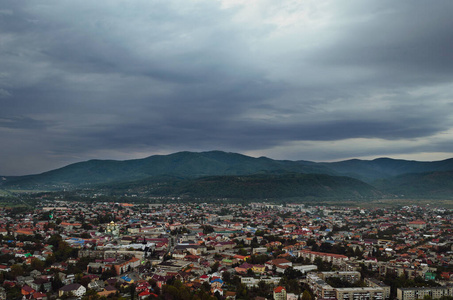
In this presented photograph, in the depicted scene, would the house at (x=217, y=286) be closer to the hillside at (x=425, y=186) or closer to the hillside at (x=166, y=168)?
the hillside at (x=425, y=186)

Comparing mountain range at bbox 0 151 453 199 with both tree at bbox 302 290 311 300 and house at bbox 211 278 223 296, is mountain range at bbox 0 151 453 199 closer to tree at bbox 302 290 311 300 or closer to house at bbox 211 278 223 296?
house at bbox 211 278 223 296

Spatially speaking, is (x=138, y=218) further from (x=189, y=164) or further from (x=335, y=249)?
(x=189, y=164)

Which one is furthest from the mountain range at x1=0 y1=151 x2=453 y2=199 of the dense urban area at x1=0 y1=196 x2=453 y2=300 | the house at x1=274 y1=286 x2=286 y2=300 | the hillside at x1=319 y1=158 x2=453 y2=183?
the house at x1=274 y1=286 x2=286 y2=300

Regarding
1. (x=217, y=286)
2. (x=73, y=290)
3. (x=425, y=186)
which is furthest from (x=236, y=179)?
(x=73, y=290)

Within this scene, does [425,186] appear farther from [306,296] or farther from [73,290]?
[73,290]

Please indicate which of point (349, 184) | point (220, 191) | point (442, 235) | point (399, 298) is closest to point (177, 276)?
point (399, 298)

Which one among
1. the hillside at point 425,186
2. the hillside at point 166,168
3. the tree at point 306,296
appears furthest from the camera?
the hillside at point 166,168

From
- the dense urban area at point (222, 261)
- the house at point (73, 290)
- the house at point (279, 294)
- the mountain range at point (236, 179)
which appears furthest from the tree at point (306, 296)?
the mountain range at point (236, 179)
